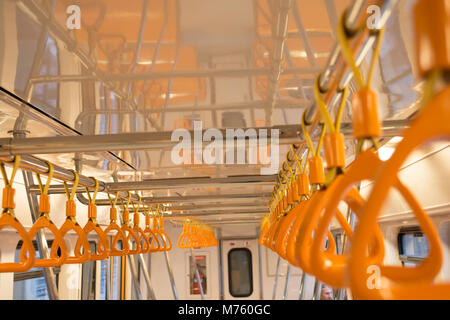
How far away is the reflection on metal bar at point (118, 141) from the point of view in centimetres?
134

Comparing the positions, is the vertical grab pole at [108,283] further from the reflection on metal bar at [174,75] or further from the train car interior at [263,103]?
the reflection on metal bar at [174,75]

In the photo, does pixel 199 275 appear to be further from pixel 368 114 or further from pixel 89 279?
pixel 368 114

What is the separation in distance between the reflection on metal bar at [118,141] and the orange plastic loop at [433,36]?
1001 millimetres

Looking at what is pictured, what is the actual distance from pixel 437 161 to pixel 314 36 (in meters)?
1.92

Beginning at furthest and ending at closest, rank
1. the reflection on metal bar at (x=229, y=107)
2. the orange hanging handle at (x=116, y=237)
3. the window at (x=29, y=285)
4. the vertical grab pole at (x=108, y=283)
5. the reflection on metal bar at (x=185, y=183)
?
the vertical grab pole at (x=108, y=283) → the window at (x=29, y=285) → the reflection on metal bar at (x=185, y=183) → the orange hanging handle at (x=116, y=237) → the reflection on metal bar at (x=229, y=107)

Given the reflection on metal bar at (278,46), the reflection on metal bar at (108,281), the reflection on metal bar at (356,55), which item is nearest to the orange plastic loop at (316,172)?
the reflection on metal bar at (356,55)

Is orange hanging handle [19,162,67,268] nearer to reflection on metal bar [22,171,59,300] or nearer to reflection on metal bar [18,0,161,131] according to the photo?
reflection on metal bar [18,0,161,131]

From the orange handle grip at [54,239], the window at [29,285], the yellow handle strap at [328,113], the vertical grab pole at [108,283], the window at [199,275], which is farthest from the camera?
the window at [199,275]

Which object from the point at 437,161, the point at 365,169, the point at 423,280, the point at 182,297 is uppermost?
the point at 437,161

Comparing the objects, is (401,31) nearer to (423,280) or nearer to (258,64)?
(258,64)

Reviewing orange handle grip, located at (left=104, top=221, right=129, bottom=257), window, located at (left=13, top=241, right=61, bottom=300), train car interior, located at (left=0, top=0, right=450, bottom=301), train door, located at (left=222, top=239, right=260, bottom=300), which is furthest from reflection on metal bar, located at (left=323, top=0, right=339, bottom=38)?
train door, located at (left=222, top=239, right=260, bottom=300)

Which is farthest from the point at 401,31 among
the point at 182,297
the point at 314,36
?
the point at 182,297

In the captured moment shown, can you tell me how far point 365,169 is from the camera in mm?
530

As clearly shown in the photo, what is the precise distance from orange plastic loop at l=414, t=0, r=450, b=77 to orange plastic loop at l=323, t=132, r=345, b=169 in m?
0.30
